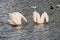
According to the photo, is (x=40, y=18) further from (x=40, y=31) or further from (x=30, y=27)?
(x=40, y=31)

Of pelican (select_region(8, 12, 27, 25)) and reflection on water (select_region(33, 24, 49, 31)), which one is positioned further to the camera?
pelican (select_region(8, 12, 27, 25))

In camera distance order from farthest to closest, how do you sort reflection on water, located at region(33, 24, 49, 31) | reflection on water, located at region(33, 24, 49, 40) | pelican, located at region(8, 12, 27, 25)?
1. pelican, located at region(8, 12, 27, 25)
2. reflection on water, located at region(33, 24, 49, 31)
3. reflection on water, located at region(33, 24, 49, 40)

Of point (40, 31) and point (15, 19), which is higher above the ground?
point (15, 19)

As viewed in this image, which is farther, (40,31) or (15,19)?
(15,19)

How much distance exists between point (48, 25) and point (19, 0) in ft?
17.4

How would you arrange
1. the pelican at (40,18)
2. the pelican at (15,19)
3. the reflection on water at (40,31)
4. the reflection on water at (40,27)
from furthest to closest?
1. the pelican at (40,18)
2. the pelican at (15,19)
3. the reflection on water at (40,27)
4. the reflection on water at (40,31)

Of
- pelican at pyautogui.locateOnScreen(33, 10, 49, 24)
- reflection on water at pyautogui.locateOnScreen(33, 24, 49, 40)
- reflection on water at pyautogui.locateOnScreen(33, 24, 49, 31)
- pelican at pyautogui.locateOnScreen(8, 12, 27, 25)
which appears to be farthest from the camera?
pelican at pyautogui.locateOnScreen(33, 10, 49, 24)

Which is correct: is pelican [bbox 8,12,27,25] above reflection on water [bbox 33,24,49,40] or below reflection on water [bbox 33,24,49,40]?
above

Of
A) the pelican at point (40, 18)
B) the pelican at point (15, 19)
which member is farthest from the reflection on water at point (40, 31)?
the pelican at point (15, 19)

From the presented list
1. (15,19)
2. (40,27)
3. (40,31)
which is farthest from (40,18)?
(40,31)

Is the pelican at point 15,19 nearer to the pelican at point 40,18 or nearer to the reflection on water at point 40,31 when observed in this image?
the pelican at point 40,18

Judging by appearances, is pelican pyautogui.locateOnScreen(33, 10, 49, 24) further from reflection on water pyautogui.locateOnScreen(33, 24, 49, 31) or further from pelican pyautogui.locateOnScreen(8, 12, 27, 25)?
pelican pyautogui.locateOnScreen(8, 12, 27, 25)

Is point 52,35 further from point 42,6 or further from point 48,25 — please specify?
point 42,6

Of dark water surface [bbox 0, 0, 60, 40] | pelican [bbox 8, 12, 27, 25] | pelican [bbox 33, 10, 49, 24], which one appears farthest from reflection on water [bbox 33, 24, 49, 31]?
pelican [bbox 8, 12, 27, 25]
